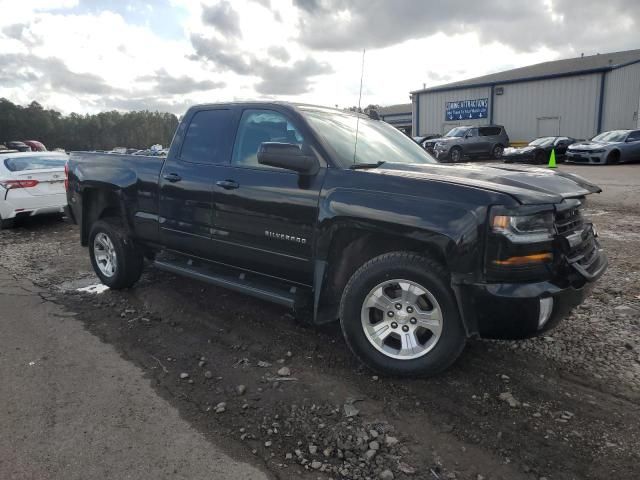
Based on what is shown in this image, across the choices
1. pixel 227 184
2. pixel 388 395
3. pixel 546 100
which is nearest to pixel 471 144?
pixel 546 100

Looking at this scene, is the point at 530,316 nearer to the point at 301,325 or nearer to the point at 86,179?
the point at 301,325

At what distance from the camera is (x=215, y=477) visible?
8.18 feet

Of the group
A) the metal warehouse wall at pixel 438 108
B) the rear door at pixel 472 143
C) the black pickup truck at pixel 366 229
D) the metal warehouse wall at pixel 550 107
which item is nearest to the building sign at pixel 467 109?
the metal warehouse wall at pixel 438 108

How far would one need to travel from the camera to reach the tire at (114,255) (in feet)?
17.3

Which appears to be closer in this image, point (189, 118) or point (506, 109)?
point (189, 118)

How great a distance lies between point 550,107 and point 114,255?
34.6 meters

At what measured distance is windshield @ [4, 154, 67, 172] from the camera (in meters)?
9.23

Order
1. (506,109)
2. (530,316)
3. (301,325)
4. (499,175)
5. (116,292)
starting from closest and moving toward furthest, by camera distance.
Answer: (530,316)
(499,175)
(301,325)
(116,292)
(506,109)

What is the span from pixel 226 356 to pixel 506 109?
3655cm

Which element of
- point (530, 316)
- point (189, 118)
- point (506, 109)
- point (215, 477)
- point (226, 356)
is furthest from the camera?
point (506, 109)

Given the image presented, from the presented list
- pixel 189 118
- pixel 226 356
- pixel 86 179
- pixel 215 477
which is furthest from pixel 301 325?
pixel 86 179

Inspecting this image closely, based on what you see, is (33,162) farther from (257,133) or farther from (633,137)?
(633,137)

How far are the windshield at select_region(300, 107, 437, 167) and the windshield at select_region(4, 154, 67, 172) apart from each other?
728 centimetres

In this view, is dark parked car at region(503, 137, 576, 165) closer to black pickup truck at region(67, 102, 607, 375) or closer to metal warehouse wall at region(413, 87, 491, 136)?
metal warehouse wall at region(413, 87, 491, 136)
